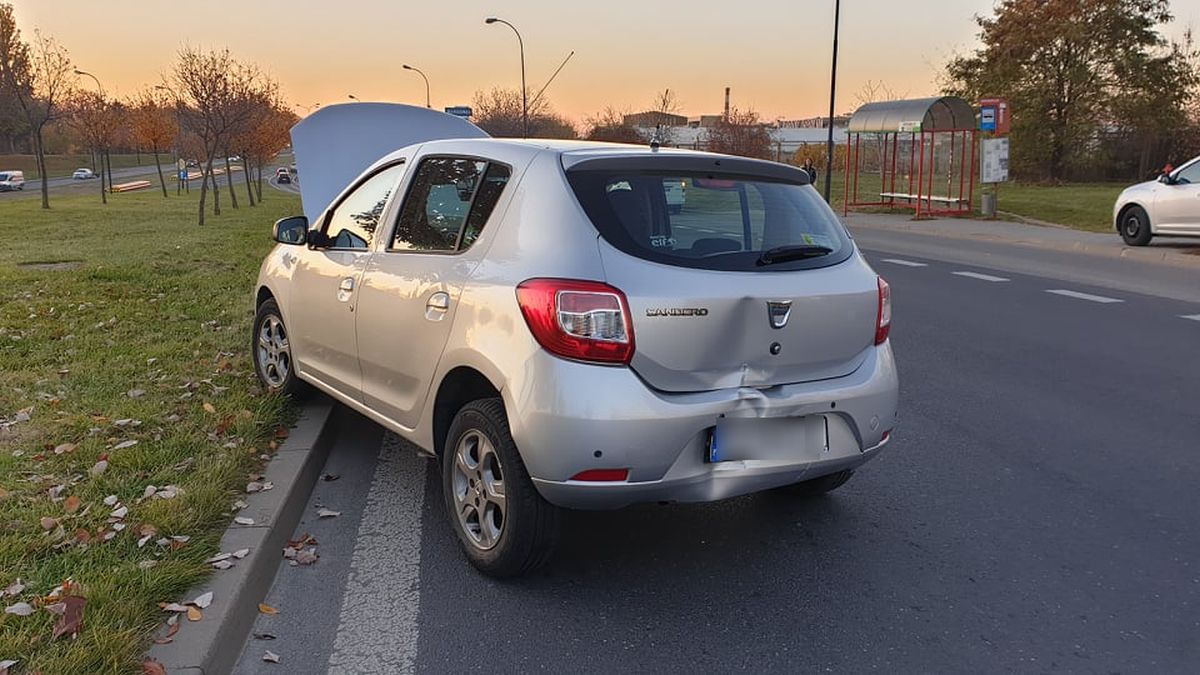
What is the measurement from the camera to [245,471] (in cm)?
434

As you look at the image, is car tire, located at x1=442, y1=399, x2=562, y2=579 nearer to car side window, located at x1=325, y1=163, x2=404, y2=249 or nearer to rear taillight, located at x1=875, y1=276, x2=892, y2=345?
car side window, located at x1=325, y1=163, x2=404, y2=249

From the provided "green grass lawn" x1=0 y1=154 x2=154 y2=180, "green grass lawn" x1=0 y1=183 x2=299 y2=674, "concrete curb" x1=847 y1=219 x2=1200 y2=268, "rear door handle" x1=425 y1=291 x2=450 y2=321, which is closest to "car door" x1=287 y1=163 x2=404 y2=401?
"green grass lawn" x1=0 y1=183 x2=299 y2=674

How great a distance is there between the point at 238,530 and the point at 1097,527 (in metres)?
3.70

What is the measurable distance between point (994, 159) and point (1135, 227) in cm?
678

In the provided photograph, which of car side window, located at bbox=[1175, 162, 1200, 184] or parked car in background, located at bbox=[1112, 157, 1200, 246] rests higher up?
car side window, located at bbox=[1175, 162, 1200, 184]

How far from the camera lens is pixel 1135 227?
16312 mm

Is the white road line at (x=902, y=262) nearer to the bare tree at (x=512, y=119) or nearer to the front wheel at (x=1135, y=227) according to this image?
the front wheel at (x=1135, y=227)

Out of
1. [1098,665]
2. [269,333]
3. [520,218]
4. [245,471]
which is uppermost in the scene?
[520,218]

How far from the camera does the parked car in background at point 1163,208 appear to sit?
15.1 m

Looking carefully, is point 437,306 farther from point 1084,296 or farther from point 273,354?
point 1084,296

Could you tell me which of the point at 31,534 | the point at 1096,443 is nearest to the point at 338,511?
the point at 31,534

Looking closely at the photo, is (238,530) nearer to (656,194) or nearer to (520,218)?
(520,218)

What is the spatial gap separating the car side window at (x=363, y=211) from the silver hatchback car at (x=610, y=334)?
9.3 inches

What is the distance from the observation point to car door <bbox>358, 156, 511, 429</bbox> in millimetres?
3730
